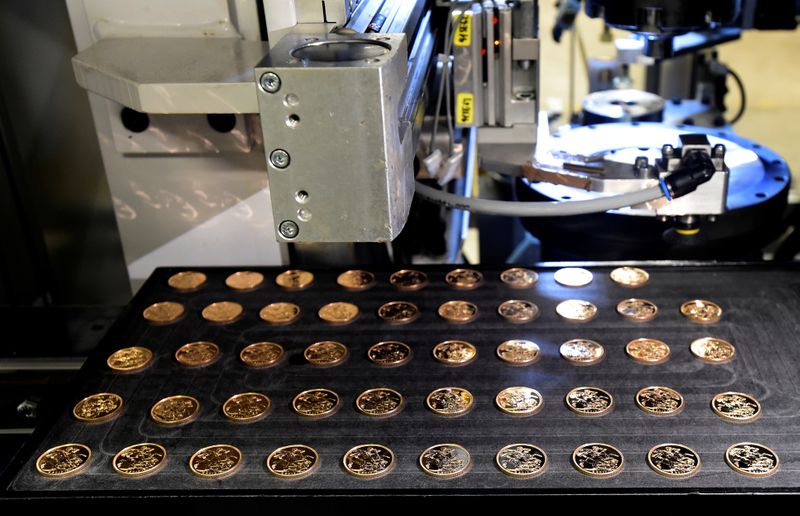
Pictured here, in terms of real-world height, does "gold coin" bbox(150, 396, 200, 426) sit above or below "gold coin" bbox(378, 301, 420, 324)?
below

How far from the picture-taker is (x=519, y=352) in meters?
1.29

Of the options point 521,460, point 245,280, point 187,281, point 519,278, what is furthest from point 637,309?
point 187,281

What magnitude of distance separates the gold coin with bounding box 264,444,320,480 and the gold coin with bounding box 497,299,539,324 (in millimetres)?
407

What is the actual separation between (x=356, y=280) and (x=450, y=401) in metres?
0.37

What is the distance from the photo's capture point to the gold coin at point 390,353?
4.21 ft

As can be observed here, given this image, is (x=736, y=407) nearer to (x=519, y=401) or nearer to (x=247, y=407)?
(x=519, y=401)

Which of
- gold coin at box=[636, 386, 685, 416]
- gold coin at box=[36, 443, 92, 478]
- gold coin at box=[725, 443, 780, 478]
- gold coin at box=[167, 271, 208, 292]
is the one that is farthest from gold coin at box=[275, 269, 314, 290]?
gold coin at box=[725, 443, 780, 478]

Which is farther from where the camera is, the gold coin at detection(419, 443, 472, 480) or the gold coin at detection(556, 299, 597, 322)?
the gold coin at detection(556, 299, 597, 322)

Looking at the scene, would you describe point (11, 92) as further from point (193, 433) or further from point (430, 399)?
point (430, 399)

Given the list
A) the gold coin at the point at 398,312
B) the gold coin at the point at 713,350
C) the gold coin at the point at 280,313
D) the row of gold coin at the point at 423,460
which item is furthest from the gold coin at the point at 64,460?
the gold coin at the point at 713,350

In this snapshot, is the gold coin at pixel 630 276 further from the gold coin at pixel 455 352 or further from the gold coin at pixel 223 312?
the gold coin at pixel 223 312

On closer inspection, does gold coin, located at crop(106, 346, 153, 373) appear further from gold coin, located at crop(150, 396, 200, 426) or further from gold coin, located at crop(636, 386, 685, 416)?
gold coin, located at crop(636, 386, 685, 416)

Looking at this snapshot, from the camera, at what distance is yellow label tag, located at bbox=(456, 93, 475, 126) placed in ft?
5.40

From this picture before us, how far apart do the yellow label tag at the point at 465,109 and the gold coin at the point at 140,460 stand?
0.84 metres
